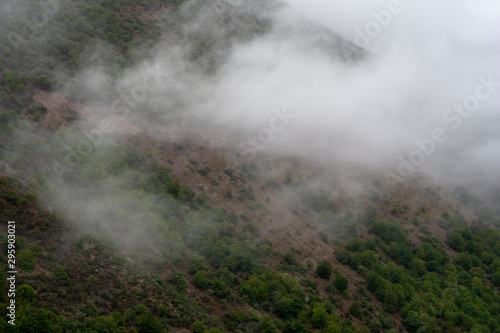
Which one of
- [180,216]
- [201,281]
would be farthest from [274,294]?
[180,216]

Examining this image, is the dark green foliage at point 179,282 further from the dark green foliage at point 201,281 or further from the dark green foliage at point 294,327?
the dark green foliage at point 294,327

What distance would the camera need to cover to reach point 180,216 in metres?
45.0

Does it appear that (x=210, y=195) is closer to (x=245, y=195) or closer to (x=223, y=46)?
(x=245, y=195)

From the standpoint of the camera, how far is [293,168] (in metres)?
65.6

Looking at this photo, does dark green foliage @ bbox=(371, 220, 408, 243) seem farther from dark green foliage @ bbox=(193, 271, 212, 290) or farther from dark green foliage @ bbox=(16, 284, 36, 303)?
dark green foliage @ bbox=(16, 284, 36, 303)

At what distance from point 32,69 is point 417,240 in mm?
58929

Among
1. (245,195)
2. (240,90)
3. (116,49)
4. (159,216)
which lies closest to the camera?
(159,216)

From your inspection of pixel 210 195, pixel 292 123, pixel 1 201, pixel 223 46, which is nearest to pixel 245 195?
pixel 210 195

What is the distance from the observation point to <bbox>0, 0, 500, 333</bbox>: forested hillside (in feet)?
101

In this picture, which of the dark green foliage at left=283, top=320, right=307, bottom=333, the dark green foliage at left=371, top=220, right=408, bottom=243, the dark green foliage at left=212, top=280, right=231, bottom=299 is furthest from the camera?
the dark green foliage at left=371, top=220, right=408, bottom=243

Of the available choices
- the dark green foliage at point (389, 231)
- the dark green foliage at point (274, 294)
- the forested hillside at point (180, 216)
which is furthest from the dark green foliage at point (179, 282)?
the dark green foliage at point (389, 231)

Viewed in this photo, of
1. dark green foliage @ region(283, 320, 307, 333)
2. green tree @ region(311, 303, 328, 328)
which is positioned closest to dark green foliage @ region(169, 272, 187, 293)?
dark green foliage @ region(283, 320, 307, 333)

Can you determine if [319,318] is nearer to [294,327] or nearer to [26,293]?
[294,327]

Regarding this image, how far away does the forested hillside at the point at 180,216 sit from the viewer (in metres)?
30.7
